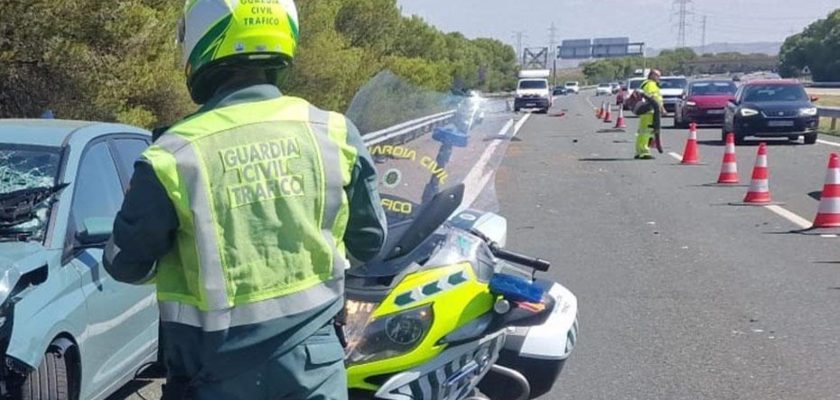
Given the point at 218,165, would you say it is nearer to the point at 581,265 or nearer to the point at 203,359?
the point at 203,359

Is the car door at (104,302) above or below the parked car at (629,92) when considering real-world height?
above

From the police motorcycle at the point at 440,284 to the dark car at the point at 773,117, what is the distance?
23.0m

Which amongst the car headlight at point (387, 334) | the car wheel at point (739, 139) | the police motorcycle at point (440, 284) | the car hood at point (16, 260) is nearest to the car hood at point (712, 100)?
the car wheel at point (739, 139)

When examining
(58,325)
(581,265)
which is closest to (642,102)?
(581,265)

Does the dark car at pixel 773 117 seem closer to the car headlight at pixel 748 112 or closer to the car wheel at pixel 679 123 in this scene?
the car headlight at pixel 748 112

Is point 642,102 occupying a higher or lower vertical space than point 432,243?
lower

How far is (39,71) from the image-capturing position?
38.8 feet

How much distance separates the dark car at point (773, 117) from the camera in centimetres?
2645

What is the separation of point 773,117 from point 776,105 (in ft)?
1.16

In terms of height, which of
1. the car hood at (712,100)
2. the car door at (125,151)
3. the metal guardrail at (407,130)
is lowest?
the car hood at (712,100)

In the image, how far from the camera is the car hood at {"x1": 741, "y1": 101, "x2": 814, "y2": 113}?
2659 centimetres

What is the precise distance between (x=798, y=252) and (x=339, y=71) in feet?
47.8

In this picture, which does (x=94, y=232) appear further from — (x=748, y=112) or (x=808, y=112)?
(x=808, y=112)

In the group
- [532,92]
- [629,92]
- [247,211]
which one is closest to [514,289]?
[247,211]
